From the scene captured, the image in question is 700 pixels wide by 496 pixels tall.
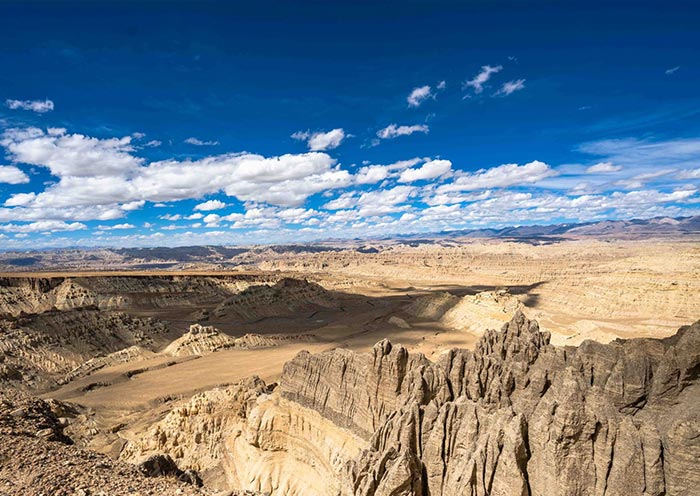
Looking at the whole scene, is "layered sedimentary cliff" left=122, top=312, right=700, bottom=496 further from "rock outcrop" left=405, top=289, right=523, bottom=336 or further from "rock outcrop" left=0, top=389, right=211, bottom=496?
"rock outcrop" left=405, top=289, right=523, bottom=336

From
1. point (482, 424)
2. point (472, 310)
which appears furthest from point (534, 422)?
point (472, 310)

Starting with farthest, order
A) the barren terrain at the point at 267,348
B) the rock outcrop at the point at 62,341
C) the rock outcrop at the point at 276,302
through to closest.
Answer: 1. the rock outcrop at the point at 276,302
2. the rock outcrop at the point at 62,341
3. the barren terrain at the point at 267,348

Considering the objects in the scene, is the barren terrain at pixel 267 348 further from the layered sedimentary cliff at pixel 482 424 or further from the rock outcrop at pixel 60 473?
the rock outcrop at pixel 60 473

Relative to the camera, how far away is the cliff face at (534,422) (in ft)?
32.3

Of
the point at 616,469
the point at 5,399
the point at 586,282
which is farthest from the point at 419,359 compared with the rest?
the point at 586,282

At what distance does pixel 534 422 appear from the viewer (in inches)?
440

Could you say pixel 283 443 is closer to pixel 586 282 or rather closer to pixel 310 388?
pixel 310 388

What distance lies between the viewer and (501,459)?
10.8 metres

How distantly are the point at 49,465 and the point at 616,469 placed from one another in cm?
1697

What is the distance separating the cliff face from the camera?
9852 mm

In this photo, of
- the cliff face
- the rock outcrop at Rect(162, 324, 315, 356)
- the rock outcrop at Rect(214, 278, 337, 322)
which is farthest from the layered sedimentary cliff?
the rock outcrop at Rect(214, 278, 337, 322)

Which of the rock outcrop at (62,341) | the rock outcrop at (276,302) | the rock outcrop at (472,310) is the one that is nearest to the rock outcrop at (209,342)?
the rock outcrop at (62,341)

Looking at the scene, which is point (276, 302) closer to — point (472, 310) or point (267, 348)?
point (267, 348)

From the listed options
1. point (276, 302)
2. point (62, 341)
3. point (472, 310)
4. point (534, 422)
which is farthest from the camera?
point (276, 302)
